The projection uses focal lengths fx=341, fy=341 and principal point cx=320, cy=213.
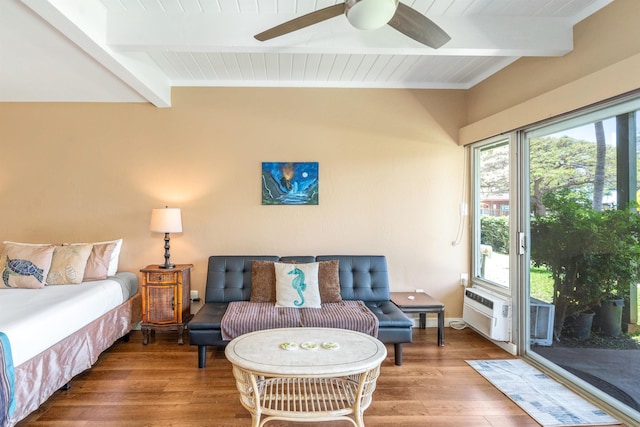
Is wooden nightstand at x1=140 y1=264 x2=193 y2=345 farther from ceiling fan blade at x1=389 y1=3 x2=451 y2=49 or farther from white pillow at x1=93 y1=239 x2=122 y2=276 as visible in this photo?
ceiling fan blade at x1=389 y1=3 x2=451 y2=49

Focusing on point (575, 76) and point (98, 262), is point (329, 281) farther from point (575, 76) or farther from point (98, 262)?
point (575, 76)

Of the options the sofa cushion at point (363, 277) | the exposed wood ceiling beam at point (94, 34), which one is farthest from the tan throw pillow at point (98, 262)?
the sofa cushion at point (363, 277)

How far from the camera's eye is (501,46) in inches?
99.6

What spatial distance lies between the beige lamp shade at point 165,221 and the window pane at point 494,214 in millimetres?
3266

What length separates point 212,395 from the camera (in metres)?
2.46

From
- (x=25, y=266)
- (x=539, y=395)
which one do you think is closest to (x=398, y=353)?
(x=539, y=395)

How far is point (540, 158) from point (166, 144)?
12.2ft

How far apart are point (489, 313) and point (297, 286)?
1882 millimetres

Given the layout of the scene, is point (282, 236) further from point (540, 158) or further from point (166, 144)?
point (540, 158)

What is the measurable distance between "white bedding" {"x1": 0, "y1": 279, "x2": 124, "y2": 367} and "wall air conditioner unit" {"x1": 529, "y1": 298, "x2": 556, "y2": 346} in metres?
3.81

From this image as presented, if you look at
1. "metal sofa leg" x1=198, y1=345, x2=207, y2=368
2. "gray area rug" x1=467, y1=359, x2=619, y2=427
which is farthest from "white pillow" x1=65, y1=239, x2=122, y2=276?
"gray area rug" x1=467, y1=359, x2=619, y2=427

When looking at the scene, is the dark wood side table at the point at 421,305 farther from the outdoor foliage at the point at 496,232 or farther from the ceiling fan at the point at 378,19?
the ceiling fan at the point at 378,19

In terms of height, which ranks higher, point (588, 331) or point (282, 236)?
point (282, 236)

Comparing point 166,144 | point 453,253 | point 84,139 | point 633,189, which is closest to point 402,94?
point 453,253
